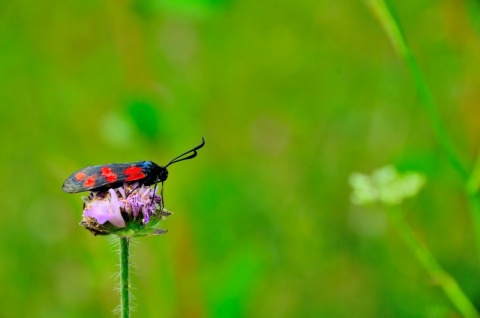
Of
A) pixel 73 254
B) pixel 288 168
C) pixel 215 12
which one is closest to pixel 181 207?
pixel 215 12

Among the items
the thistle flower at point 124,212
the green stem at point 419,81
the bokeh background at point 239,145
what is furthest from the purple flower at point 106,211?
the green stem at point 419,81

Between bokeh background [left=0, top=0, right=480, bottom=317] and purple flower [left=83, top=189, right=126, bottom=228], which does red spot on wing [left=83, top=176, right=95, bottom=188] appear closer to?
purple flower [left=83, top=189, right=126, bottom=228]

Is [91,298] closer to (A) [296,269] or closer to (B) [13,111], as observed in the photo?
(A) [296,269]

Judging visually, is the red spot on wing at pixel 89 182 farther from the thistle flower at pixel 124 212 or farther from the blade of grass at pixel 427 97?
the blade of grass at pixel 427 97

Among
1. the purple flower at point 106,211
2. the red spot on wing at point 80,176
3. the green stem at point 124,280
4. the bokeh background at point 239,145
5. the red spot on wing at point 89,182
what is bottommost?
the green stem at point 124,280

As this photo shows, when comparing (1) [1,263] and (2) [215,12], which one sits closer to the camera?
(2) [215,12]

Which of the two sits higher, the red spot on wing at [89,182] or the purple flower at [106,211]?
the red spot on wing at [89,182]

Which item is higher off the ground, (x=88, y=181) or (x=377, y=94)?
(x=377, y=94)
